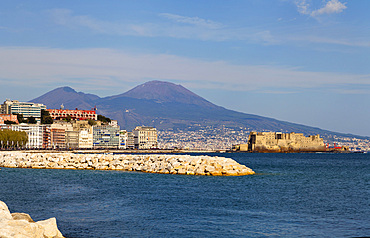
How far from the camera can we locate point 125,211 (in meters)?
19.6

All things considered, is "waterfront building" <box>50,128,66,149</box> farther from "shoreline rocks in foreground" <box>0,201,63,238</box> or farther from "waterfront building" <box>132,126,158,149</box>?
"shoreline rocks in foreground" <box>0,201,63,238</box>

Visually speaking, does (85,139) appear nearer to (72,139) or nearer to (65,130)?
(72,139)

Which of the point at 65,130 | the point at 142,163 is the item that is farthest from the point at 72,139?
the point at 142,163

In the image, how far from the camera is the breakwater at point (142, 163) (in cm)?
3869

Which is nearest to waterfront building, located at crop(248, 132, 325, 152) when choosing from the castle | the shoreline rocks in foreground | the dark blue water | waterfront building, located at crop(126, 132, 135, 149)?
the castle

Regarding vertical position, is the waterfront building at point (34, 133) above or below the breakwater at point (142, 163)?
above

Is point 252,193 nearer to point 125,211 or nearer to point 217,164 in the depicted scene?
point 125,211

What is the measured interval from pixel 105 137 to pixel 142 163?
124m

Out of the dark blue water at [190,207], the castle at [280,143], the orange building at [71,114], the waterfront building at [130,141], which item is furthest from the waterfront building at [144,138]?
the dark blue water at [190,207]

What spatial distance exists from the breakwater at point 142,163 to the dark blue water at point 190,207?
6.30 m

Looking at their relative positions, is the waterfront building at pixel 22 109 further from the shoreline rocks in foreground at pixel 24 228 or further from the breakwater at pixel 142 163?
the shoreline rocks in foreground at pixel 24 228

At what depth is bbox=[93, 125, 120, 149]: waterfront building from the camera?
16412 centimetres

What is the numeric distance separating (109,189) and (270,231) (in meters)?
12.8

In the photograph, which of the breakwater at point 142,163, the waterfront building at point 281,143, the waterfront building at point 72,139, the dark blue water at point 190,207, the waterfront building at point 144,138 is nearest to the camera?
the dark blue water at point 190,207
